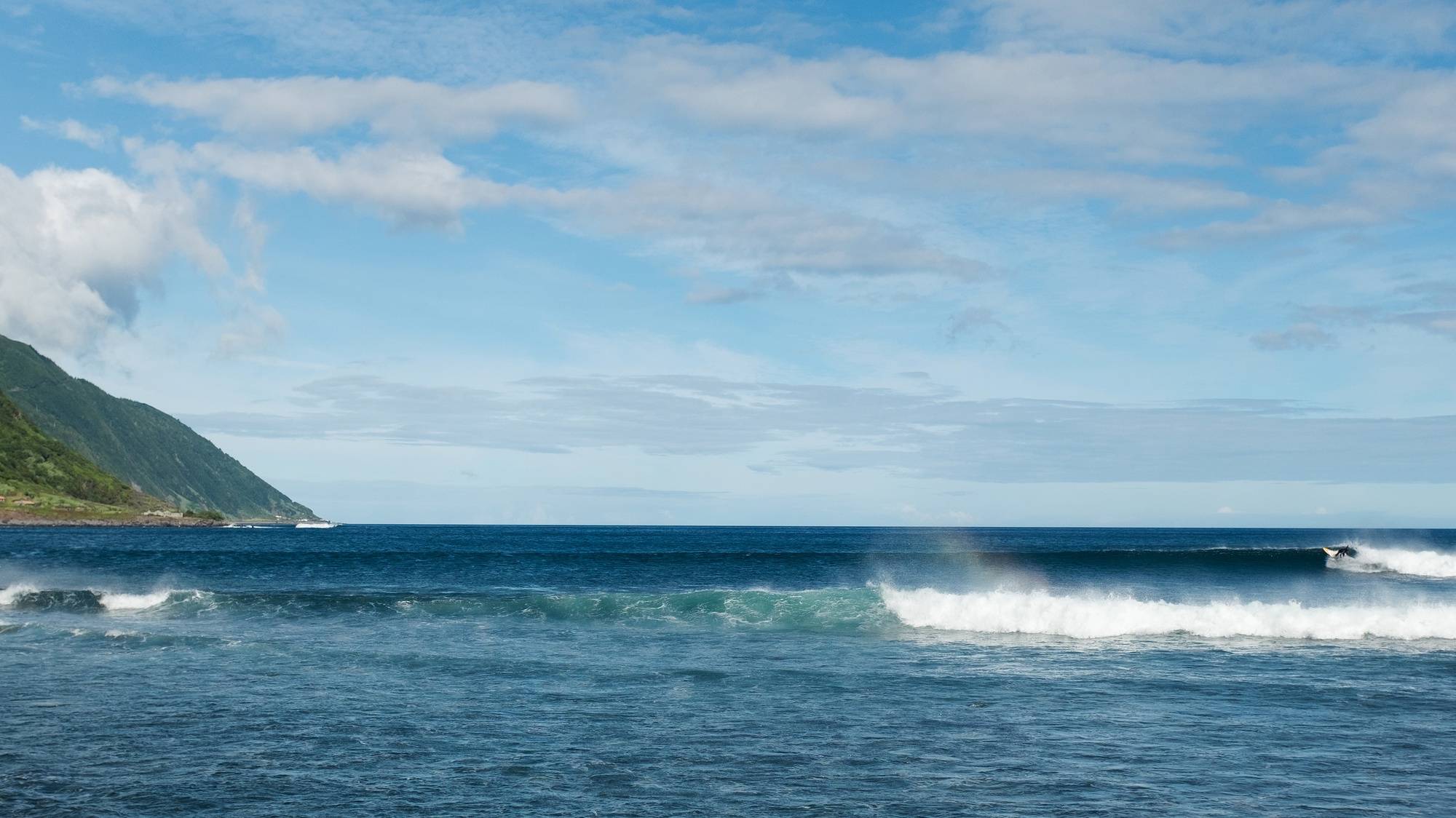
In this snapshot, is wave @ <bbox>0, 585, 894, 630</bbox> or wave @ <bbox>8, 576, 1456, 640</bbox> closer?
wave @ <bbox>8, 576, 1456, 640</bbox>

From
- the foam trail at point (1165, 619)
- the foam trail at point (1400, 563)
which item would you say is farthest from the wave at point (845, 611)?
the foam trail at point (1400, 563)

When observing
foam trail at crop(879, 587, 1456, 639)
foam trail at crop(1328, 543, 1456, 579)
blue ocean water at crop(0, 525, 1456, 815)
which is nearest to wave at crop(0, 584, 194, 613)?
blue ocean water at crop(0, 525, 1456, 815)

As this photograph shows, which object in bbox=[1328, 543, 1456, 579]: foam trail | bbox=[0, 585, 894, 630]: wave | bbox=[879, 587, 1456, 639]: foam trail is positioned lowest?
bbox=[0, 585, 894, 630]: wave

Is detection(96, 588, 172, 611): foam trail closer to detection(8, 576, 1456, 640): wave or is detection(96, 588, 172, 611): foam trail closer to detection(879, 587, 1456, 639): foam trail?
detection(8, 576, 1456, 640): wave

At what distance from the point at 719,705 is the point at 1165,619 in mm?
26420

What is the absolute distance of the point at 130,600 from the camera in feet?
169

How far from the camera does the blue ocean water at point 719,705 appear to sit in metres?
19.1

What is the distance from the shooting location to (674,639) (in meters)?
40.4

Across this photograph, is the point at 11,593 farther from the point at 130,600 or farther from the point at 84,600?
the point at 130,600

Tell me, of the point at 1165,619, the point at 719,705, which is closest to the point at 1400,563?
the point at 1165,619

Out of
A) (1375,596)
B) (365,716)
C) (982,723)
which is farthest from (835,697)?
(1375,596)

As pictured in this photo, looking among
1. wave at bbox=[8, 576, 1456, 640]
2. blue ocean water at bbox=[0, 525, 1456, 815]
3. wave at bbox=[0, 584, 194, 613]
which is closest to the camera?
blue ocean water at bbox=[0, 525, 1456, 815]

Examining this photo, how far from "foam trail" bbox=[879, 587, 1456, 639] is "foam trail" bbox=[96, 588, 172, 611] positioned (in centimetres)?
3640

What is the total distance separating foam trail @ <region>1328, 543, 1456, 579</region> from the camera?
313 feet
